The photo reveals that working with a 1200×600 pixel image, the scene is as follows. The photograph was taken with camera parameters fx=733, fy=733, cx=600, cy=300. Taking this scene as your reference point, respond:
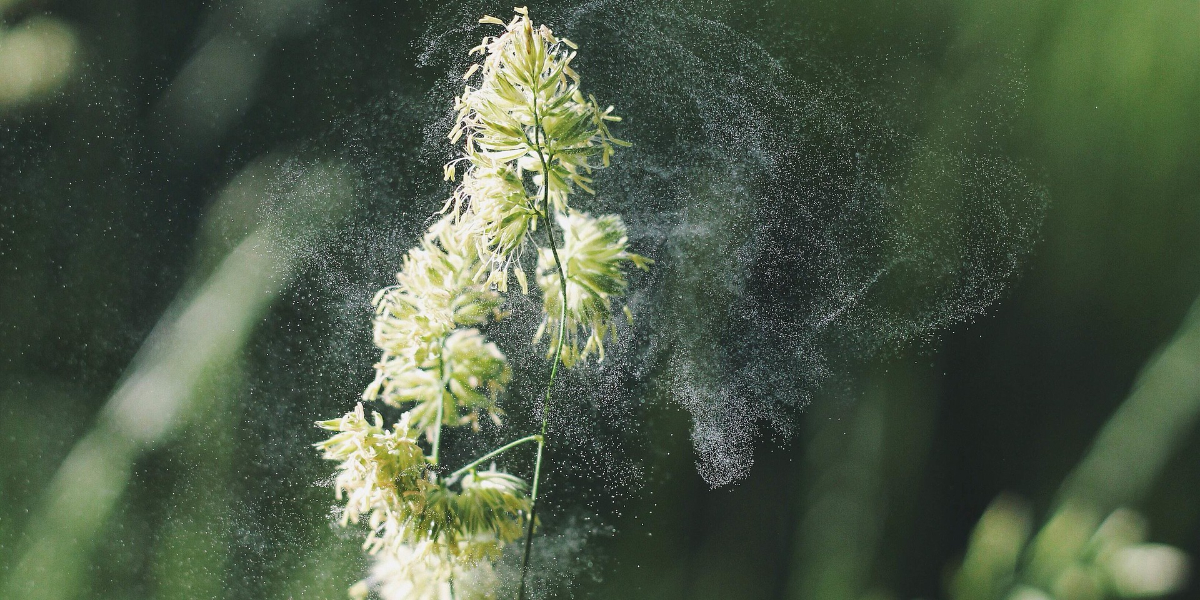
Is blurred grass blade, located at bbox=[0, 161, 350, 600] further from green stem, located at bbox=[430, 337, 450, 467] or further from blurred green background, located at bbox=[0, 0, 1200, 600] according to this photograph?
green stem, located at bbox=[430, 337, 450, 467]

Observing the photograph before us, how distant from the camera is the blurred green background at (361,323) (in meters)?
0.67

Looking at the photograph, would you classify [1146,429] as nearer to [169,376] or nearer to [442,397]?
[442,397]

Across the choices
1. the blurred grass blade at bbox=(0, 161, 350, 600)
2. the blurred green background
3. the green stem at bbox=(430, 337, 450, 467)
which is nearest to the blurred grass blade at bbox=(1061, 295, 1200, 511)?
the blurred green background

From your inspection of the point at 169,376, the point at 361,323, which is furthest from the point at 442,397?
the point at 169,376

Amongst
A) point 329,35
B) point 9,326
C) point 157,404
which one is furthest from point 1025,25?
point 9,326

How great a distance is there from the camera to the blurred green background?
674 mm

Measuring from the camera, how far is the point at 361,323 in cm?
78

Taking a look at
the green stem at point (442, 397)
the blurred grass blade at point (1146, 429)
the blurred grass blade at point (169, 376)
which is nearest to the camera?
the green stem at point (442, 397)

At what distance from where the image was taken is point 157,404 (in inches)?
32.9

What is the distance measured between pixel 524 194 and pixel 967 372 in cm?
49

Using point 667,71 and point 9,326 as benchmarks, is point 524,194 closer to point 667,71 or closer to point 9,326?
point 667,71

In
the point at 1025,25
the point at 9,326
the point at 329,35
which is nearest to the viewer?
the point at 1025,25

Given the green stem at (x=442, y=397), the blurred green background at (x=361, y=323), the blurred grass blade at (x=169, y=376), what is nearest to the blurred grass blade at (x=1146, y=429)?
the blurred green background at (x=361, y=323)

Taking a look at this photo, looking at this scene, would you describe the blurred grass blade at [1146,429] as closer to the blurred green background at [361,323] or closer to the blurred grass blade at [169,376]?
the blurred green background at [361,323]
